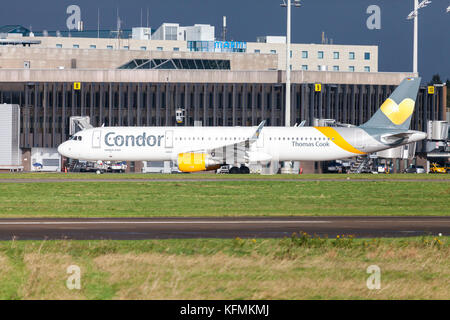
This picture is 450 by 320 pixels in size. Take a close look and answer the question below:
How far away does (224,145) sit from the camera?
64875 millimetres

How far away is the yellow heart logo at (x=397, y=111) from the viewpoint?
221 ft

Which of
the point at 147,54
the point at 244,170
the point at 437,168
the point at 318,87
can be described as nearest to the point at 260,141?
the point at 244,170

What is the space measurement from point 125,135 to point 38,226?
36.5 meters

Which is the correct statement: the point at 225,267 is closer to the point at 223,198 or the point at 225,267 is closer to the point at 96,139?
the point at 223,198

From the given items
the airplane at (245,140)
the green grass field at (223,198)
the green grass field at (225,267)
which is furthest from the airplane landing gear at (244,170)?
the green grass field at (225,267)

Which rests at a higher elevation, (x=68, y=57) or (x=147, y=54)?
(x=147, y=54)

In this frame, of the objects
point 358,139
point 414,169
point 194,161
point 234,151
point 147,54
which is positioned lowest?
point 414,169

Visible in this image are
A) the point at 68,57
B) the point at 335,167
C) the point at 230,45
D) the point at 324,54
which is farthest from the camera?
the point at 324,54

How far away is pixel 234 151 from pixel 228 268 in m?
44.6

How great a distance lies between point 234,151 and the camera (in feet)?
210

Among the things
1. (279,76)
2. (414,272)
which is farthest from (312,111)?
(414,272)

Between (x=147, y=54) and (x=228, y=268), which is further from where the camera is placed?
(x=147, y=54)

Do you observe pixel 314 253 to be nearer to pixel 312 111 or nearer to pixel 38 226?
pixel 38 226

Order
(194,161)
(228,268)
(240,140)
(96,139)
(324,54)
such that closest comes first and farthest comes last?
(228,268), (194,161), (240,140), (96,139), (324,54)
